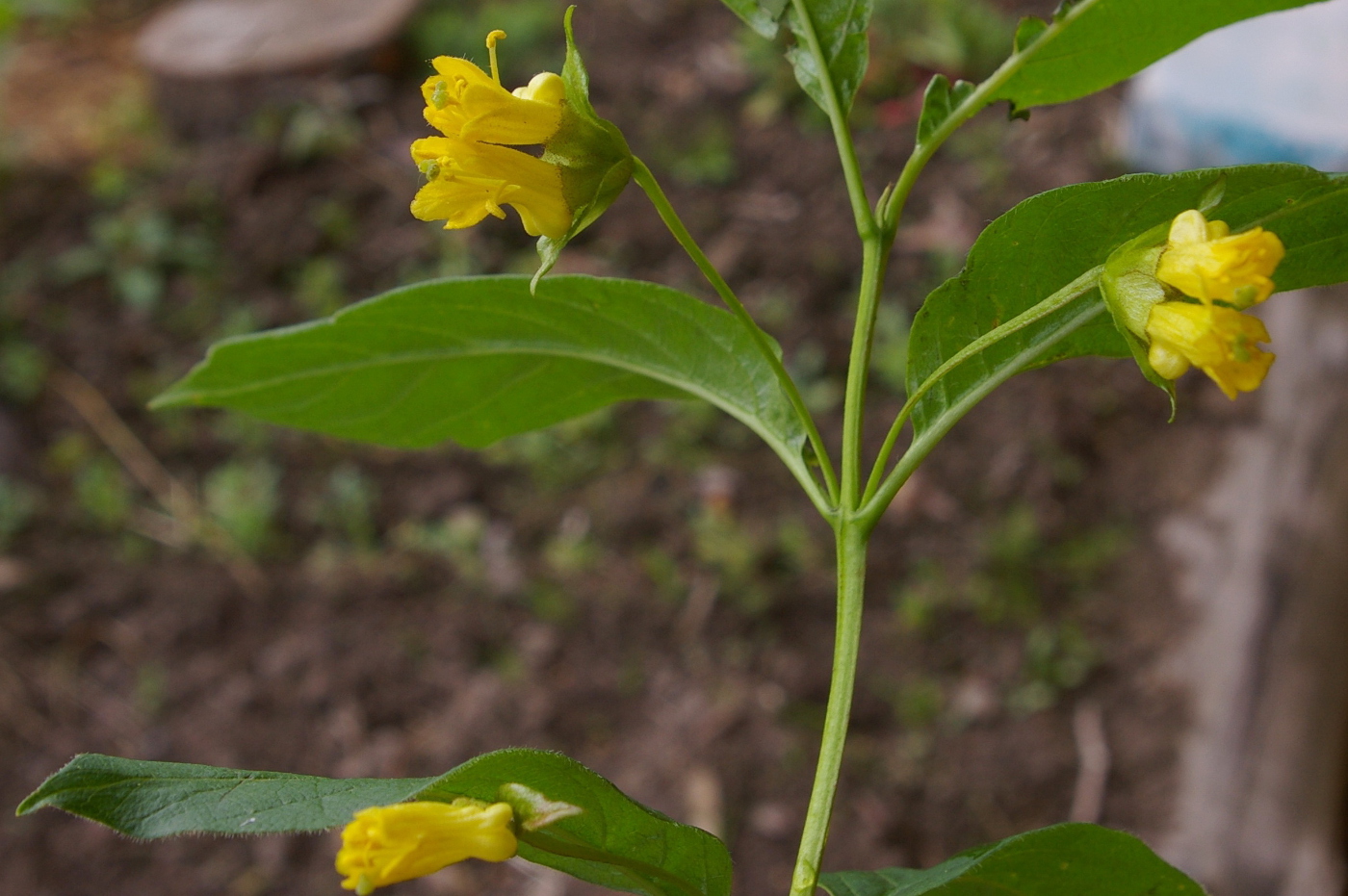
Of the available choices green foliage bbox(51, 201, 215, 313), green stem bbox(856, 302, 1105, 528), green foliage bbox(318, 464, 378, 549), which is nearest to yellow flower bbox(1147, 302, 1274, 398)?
green stem bbox(856, 302, 1105, 528)

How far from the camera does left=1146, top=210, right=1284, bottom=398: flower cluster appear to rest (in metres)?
0.47

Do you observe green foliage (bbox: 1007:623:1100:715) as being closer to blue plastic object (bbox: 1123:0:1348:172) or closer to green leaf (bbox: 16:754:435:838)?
blue plastic object (bbox: 1123:0:1348:172)

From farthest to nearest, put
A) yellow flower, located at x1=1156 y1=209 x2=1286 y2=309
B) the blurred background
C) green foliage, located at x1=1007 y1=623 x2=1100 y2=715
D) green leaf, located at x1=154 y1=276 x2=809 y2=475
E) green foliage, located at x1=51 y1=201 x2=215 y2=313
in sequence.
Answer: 1. green foliage, located at x1=51 y1=201 x2=215 y2=313
2. green foliage, located at x1=1007 y1=623 x2=1100 y2=715
3. the blurred background
4. green leaf, located at x1=154 y1=276 x2=809 y2=475
5. yellow flower, located at x1=1156 y1=209 x2=1286 y2=309

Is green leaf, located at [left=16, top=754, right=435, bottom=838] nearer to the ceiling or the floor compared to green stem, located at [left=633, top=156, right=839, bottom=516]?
nearer to the floor

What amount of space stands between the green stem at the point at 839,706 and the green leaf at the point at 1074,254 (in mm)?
91

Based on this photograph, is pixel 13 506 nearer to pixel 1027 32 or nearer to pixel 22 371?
pixel 22 371

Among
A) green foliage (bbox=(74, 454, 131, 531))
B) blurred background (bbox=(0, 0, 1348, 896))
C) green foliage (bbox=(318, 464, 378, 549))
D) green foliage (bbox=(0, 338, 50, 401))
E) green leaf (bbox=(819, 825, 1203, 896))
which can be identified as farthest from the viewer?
green foliage (bbox=(0, 338, 50, 401))

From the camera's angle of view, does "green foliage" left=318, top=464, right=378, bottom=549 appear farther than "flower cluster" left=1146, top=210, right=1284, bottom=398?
Yes

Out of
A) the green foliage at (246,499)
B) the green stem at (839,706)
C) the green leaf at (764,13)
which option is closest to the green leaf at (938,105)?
the green leaf at (764,13)

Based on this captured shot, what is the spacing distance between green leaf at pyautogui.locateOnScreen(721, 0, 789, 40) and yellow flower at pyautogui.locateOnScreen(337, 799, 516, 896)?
0.46m

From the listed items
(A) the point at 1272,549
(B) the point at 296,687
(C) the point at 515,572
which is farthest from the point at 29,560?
(A) the point at 1272,549

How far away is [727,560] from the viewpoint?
6.25ft

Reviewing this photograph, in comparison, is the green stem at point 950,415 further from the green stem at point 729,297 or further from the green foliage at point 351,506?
the green foliage at point 351,506

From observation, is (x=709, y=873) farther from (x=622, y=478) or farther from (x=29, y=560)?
(x=29, y=560)
